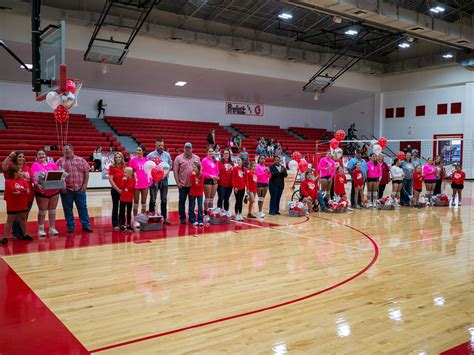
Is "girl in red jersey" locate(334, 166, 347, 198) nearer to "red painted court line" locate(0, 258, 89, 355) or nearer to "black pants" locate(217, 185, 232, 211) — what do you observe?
"black pants" locate(217, 185, 232, 211)

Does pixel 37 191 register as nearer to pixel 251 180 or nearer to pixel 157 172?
pixel 157 172

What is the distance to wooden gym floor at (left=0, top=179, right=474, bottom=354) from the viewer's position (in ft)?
11.1

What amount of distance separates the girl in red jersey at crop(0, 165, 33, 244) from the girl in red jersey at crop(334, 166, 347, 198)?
7356 mm

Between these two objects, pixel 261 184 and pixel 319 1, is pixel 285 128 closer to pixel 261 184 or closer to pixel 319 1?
pixel 319 1

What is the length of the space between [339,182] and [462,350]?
8267 mm

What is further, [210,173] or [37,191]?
[210,173]

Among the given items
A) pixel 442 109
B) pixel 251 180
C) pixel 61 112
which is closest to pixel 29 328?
pixel 61 112

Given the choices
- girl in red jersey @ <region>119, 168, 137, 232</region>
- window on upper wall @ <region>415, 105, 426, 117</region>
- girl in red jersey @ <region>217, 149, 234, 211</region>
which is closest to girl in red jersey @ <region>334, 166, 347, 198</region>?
girl in red jersey @ <region>217, 149, 234, 211</region>

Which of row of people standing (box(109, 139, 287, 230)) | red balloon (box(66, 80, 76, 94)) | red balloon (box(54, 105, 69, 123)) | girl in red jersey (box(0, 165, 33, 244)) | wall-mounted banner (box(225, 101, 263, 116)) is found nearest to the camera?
girl in red jersey (box(0, 165, 33, 244))

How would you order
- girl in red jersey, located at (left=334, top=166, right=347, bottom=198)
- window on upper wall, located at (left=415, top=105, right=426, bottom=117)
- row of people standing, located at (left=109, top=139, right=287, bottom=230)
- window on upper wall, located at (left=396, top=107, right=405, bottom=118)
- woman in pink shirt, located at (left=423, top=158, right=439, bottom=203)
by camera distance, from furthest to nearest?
window on upper wall, located at (left=396, top=107, right=405, bottom=118), window on upper wall, located at (left=415, top=105, right=426, bottom=117), woman in pink shirt, located at (left=423, top=158, right=439, bottom=203), girl in red jersey, located at (left=334, top=166, right=347, bottom=198), row of people standing, located at (left=109, top=139, right=287, bottom=230)

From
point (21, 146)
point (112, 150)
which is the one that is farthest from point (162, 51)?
point (21, 146)

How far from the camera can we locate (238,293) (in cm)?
459

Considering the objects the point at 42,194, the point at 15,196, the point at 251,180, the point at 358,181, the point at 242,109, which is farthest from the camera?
the point at 242,109

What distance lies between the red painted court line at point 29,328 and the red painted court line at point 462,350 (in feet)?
8.70
